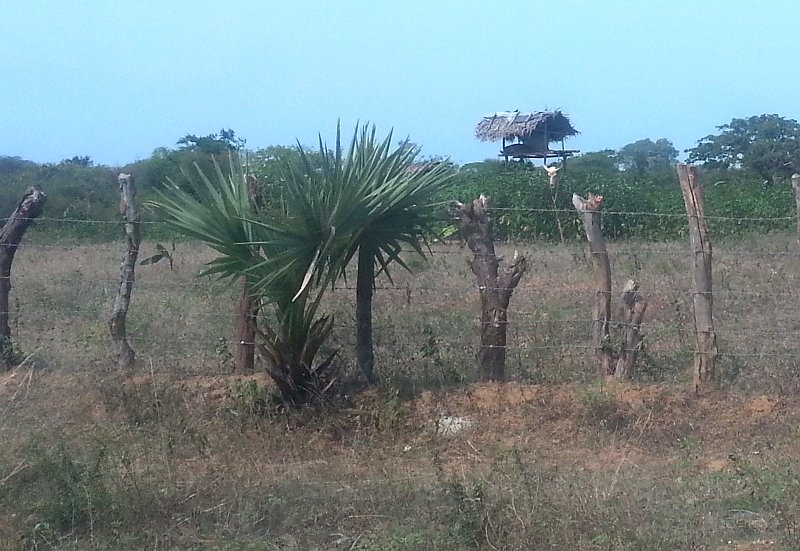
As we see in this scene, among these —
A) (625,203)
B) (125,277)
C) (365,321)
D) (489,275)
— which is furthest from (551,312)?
(625,203)

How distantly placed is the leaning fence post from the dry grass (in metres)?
0.17

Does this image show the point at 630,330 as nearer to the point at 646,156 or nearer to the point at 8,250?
the point at 8,250

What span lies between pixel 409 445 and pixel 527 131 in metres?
30.2

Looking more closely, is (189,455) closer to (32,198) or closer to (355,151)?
(355,151)

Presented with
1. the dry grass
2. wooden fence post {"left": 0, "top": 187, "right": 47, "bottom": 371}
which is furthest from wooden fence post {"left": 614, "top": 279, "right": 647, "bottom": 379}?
wooden fence post {"left": 0, "top": 187, "right": 47, "bottom": 371}

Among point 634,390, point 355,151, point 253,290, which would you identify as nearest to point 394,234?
point 355,151

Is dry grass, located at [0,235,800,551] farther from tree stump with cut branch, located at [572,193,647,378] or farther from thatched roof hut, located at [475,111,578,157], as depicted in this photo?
thatched roof hut, located at [475,111,578,157]

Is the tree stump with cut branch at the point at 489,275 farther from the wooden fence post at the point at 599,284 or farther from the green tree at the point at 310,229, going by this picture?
the wooden fence post at the point at 599,284

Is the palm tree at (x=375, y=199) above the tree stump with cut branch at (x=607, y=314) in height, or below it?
above

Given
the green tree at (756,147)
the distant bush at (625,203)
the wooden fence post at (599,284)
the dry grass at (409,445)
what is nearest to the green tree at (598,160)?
the green tree at (756,147)

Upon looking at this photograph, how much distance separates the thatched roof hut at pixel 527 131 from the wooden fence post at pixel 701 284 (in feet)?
95.3

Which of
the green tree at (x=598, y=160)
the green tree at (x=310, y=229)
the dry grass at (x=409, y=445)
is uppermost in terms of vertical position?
the green tree at (x=598, y=160)

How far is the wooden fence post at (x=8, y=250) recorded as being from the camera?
7844mm

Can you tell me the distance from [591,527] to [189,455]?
290 cm
